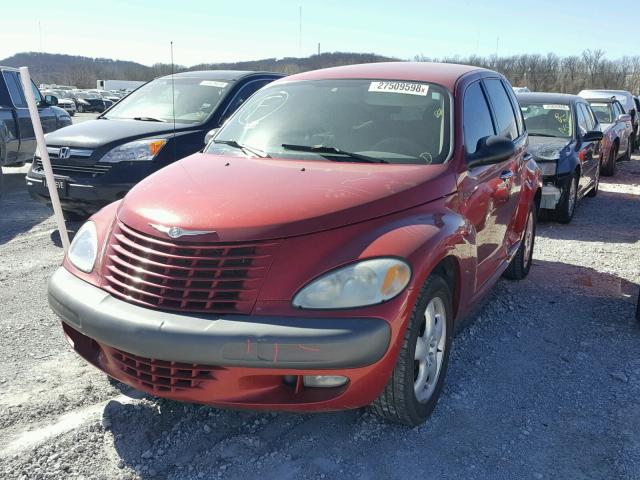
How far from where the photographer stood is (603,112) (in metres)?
14.2

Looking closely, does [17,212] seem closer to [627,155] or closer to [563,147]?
[563,147]

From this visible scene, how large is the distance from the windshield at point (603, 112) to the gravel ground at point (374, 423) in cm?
1076

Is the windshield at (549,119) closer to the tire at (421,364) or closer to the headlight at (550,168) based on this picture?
the headlight at (550,168)

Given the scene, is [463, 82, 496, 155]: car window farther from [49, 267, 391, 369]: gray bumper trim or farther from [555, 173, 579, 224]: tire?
[555, 173, 579, 224]: tire

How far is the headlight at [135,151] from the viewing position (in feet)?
20.1

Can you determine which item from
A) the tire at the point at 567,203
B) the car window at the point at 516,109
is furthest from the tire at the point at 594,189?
the car window at the point at 516,109

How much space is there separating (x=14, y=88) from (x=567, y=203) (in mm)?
8560

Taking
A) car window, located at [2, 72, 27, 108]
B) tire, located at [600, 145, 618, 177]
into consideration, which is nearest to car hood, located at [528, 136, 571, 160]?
tire, located at [600, 145, 618, 177]

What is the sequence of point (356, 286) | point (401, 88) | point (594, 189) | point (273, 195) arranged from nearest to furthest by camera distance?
point (356, 286) → point (273, 195) → point (401, 88) → point (594, 189)

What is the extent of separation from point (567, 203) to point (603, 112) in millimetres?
7715

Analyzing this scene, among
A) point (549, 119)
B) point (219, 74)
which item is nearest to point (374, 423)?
point (219, 74)

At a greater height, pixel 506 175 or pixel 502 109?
pixel 502 109

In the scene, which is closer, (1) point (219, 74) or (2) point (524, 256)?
(2) point (524, 256)

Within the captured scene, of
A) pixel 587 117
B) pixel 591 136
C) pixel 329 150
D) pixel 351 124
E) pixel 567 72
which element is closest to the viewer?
pixel 329 150
